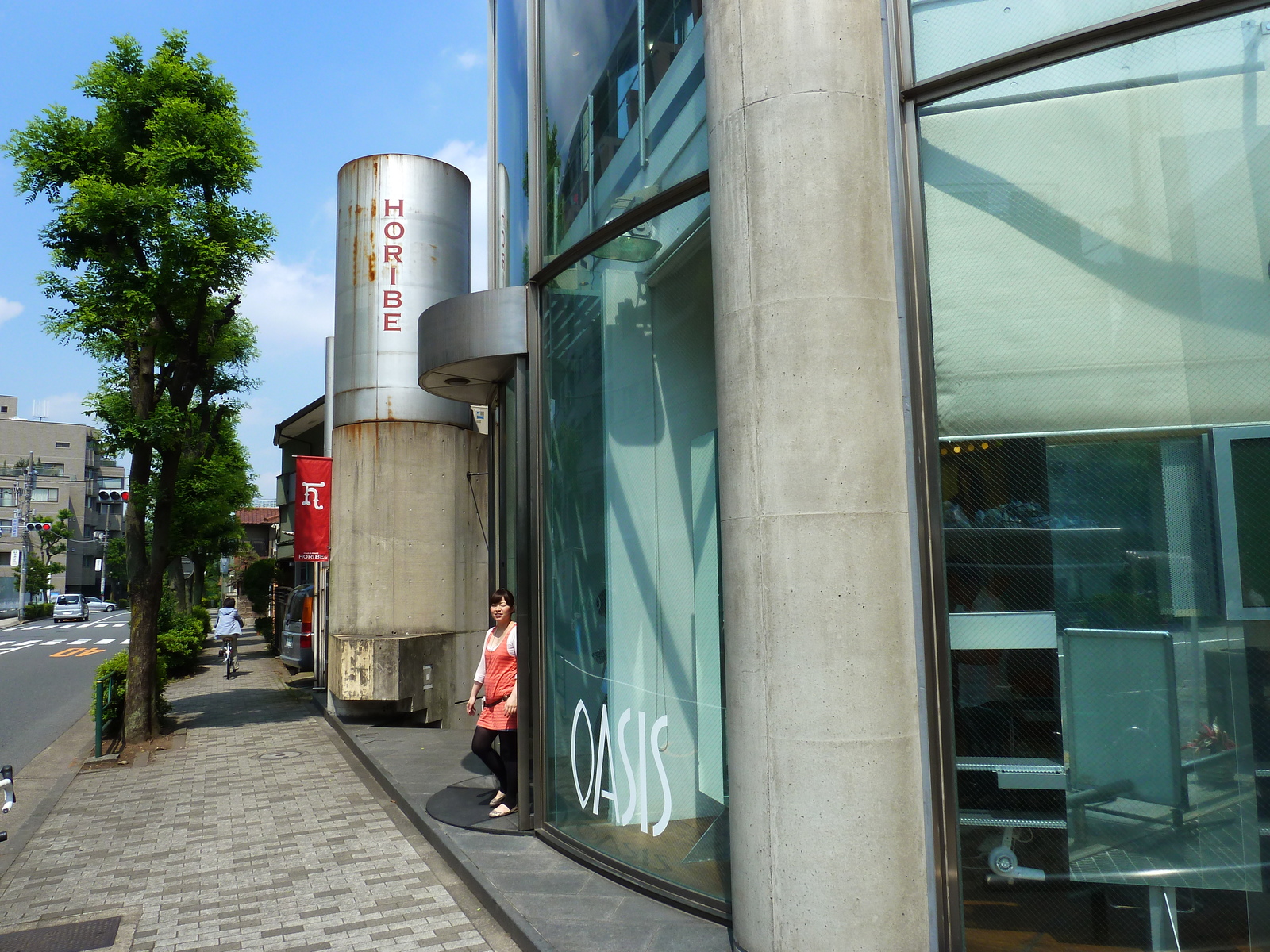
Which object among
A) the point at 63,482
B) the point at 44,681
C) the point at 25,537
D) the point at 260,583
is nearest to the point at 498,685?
the point at 44,681

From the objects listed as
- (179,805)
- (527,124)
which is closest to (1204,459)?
(527,124)

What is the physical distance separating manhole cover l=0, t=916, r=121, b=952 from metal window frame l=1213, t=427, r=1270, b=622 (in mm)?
6121

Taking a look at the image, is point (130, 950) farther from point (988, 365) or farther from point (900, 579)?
point (988, 365)

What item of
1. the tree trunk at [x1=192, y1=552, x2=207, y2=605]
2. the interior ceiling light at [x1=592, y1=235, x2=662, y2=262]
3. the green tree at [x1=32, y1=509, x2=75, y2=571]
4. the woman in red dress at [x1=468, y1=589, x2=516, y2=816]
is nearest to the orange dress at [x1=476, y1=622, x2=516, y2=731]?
the woman in red dress at [x1=468, y1=589, x2=516, y2=816]

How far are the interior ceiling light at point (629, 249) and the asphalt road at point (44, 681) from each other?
1008 cm

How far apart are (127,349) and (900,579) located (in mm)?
12030

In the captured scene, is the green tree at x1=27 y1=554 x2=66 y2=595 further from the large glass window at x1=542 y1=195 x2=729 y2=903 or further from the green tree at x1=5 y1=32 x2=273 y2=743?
the large glass window at x1=542 y1=195 x2=729 y2=903

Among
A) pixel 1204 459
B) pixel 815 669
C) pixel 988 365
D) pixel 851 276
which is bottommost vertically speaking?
pixel 815 669

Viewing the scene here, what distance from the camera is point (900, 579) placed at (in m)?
4.27

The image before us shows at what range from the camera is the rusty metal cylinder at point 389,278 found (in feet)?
44.8

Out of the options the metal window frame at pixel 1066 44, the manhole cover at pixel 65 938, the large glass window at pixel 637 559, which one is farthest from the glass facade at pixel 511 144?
the manhole cover at pixel 65 938

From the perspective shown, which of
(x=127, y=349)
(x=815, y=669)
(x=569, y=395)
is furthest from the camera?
(x=127, y=349)

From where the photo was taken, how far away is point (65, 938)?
218 inches

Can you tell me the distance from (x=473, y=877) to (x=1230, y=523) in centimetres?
477
